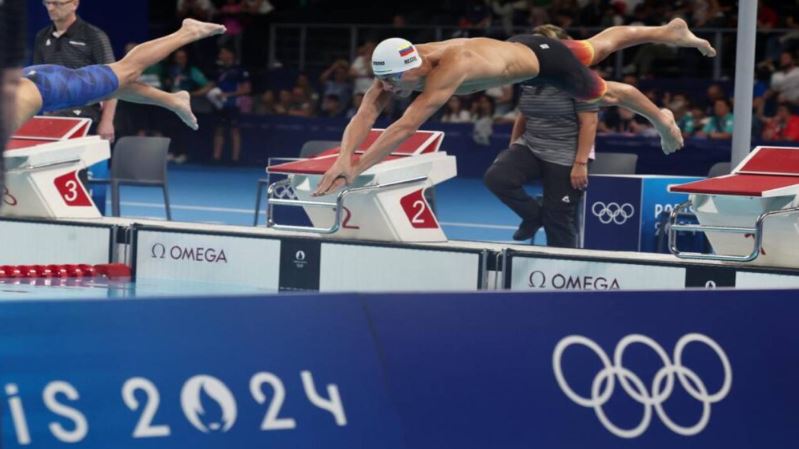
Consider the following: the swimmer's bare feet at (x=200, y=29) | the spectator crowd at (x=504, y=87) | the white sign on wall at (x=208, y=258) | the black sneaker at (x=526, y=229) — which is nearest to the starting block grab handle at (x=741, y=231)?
the black sneaker at (x=526, y=229)

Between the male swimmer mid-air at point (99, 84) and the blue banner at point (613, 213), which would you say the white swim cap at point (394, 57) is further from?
the blue banner at point (613, 213)

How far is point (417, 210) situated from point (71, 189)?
2.71m

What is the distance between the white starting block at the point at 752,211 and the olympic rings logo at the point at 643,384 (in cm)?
308

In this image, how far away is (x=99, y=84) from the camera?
290 inches

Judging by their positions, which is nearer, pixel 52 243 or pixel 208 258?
pixel 208 258

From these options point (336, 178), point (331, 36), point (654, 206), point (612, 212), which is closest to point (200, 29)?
point (336, 178)

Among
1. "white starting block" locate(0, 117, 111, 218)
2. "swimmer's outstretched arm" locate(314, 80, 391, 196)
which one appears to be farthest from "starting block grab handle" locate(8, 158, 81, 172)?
"swimmer's outstretched arm" locate(314, 80, 391, 196)

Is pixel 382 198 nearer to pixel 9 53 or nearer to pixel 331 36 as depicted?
pixel 9 53

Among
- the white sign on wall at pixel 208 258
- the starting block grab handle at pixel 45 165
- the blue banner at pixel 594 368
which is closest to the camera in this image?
the blue banner at pixel 594 368

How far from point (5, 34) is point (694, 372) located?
2621 millimetres

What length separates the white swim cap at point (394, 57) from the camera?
7.40m

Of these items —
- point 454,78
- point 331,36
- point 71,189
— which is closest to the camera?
point 454,78

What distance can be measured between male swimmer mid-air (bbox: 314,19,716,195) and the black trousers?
0.61m

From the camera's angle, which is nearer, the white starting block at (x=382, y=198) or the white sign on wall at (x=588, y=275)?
the white sign on wall at (x=588, y=275)
